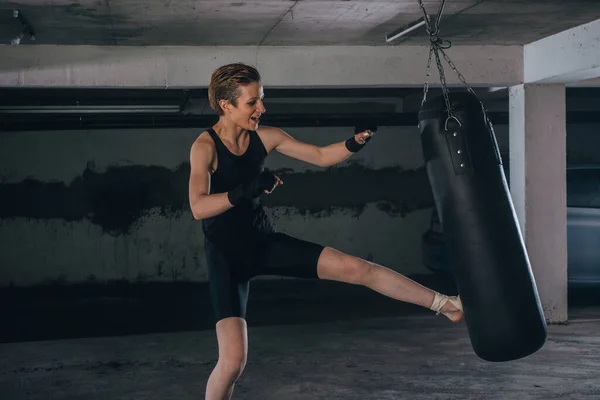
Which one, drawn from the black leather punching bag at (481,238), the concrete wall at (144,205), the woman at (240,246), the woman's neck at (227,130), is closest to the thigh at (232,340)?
the woman at (240,246)

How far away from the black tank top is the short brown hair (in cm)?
18

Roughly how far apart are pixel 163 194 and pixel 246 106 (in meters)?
6.58

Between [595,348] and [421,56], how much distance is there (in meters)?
2.84

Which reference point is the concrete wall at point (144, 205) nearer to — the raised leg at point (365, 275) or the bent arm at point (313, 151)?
the bent arm at point (313, 151)

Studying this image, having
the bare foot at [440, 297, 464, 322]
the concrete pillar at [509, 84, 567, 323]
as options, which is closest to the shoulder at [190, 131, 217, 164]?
the bare foot at [440, 297, 464, 322]

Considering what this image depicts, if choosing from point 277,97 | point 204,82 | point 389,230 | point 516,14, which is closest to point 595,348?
point 516,14

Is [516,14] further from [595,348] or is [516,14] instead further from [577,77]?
[595,348]

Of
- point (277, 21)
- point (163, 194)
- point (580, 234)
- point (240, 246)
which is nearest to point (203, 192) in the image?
point (240, 246)

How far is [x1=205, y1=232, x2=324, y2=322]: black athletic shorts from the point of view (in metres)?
3.56

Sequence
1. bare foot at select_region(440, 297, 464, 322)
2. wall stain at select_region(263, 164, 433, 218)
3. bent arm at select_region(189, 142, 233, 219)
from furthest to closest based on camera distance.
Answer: wall stain at select_region(263, 164, 433, 218) < bare foot at select_region(440, 297, 464, 322) < bent arm at select_region(189, 142, 233, 219)

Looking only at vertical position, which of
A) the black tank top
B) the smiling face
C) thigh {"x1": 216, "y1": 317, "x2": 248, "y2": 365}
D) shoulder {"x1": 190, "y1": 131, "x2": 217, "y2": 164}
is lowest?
thigh {"x1": 216, "y1": 317, "x2": 248, "y2": 365}

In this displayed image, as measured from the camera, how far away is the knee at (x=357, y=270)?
3.55 m

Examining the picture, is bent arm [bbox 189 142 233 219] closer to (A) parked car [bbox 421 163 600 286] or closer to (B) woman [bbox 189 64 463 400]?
(B) woman [bbox 189 64 463 400]

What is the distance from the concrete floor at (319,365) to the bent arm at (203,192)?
1847 mm
